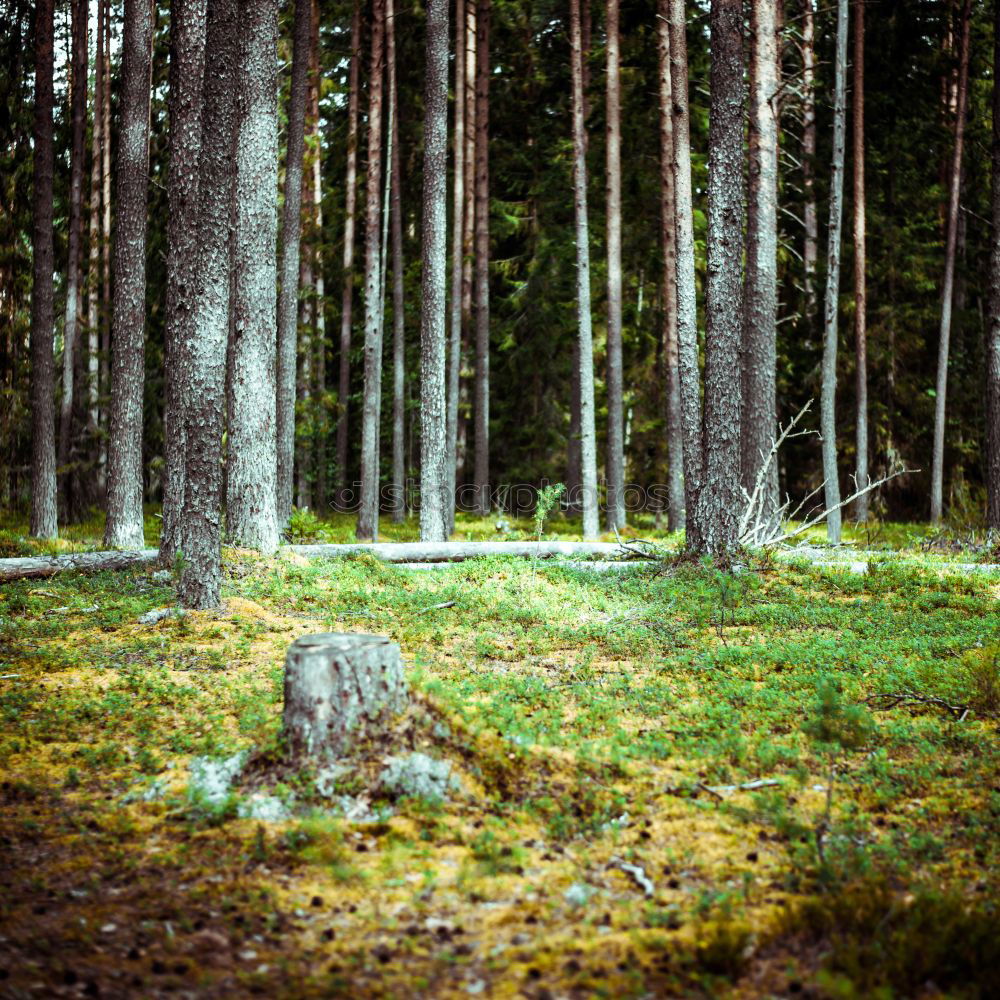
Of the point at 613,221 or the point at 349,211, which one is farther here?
the point at 349,211

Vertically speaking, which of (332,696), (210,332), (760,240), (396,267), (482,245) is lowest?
(332,696)

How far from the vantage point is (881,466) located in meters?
24.2

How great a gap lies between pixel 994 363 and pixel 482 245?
40.1ft

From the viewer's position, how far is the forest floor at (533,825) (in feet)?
11.3

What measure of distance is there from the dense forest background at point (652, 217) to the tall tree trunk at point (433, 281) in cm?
638

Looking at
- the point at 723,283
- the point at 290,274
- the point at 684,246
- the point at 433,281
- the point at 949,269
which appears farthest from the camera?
the point at 949,269

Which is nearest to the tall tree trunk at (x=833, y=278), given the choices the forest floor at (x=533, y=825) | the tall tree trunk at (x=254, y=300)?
the forest floor at (x=533, y=825)

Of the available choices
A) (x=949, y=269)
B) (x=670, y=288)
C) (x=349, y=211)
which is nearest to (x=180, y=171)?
(x=670, y=288)

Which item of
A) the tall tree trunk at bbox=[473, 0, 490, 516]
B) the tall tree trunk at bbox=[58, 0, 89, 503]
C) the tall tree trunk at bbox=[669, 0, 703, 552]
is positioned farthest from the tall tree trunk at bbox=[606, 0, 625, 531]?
the tall tree trunk at bbox=[58, 0, 89, 503]

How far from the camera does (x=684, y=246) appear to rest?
Result: 15055 millimetres

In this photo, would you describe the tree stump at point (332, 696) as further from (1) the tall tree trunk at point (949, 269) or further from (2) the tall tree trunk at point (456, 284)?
(1) the tall tree trunk at point (949, 269)

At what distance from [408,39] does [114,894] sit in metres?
25.0

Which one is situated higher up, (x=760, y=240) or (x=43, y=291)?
(x=760, y=240)

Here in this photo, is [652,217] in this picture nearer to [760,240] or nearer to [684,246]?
[760,240]
